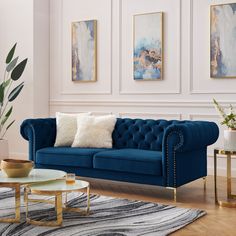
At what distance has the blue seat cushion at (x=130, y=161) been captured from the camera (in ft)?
15.3

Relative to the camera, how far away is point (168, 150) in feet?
15.0

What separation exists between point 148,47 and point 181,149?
2322mm

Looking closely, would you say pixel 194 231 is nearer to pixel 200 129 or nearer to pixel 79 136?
pixel 200 129

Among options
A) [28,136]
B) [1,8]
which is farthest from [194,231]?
[1,8]

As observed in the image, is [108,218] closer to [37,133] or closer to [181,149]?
[181,149]

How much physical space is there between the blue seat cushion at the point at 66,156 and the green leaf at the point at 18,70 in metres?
1.94

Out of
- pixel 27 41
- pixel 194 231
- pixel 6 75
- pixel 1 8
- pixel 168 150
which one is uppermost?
pixel 1 8

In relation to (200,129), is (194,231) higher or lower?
lower

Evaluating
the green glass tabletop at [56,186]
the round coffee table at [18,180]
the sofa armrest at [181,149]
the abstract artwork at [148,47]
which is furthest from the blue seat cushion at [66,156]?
the abstract artwork at [148,47]

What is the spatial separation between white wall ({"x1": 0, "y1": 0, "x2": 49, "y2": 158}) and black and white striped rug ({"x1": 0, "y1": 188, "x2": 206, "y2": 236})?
2.93 metres

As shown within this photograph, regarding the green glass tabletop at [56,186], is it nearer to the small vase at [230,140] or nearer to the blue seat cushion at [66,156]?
the blue seat cushion at [66,156]

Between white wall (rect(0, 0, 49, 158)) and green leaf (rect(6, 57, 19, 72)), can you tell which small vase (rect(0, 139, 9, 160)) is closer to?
white wall (rect(0, 0, 49, 158))

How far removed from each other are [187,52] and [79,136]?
189 cm

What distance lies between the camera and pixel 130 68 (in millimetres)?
6691
